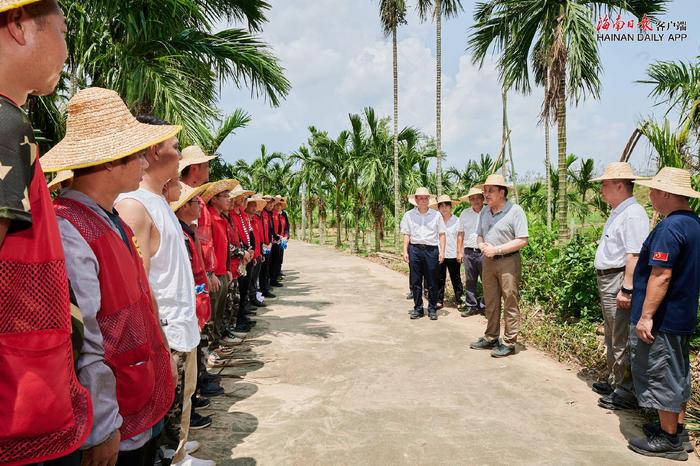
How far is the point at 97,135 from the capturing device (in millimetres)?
1678

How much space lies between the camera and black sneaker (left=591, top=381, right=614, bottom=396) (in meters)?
4.08

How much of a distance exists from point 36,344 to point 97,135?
0.96 metres

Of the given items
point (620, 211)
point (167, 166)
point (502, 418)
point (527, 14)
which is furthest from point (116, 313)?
point (527, 14)

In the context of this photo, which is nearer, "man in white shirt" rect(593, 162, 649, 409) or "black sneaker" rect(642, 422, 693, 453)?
"black sneaker" rect(642, 422, 693, 453)

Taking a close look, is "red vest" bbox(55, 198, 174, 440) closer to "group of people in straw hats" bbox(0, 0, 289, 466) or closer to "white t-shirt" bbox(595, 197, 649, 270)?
"group of people in straw hats" bbox(0, 0, 289, 466)

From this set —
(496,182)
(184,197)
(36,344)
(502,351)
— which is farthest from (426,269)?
(36,344)

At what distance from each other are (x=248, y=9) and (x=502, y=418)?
23.6 feet

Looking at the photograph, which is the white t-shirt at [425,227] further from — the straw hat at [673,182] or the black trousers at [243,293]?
the straw hat at [673,182]

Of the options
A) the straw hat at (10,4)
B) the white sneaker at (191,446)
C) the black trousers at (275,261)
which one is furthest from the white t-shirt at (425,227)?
the straw hat at (10,4)

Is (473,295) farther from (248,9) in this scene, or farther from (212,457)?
(248,9)

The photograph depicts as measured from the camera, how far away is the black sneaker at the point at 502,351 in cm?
517

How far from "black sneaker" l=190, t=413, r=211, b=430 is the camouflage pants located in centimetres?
71

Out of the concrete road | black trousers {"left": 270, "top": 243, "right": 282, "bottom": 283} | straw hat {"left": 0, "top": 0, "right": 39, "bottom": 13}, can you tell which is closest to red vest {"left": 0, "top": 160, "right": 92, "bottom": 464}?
straw hat {"left": 0, "top": 0, "right": 39, "bottom": 13}

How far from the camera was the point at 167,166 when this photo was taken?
237 centimetres
